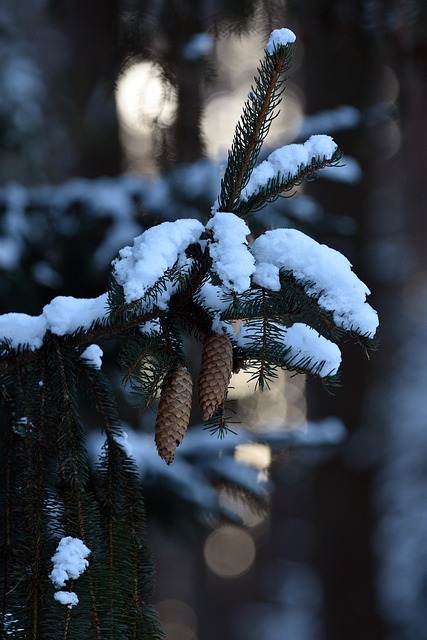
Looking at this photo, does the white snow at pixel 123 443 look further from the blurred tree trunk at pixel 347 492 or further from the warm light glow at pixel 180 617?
the warm light glow at pixel 180 617

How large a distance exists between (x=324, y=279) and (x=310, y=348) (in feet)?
0.45

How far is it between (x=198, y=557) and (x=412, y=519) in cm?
885

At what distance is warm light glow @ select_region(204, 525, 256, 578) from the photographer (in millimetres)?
13500

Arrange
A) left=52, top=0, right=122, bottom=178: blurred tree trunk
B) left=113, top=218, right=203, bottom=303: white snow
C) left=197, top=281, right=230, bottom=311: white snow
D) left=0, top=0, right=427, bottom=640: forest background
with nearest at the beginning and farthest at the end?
left=113, top=218, right=203, bottom=303: white snow, left=197, top=281, right=230, bottom=311: white snow, left=0, top=0, right=427, bottom=640: forest background, left=52, top=0, right=122, bottom=178: blurred tree trunk

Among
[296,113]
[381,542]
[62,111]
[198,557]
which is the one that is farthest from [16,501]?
[198,557]

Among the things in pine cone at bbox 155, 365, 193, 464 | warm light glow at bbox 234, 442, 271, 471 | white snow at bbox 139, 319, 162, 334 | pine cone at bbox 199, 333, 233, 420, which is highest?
warm light glow at bbox 234, 442, 271, 471

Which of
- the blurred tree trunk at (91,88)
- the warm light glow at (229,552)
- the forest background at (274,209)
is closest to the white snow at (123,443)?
the forest background at (274,209)

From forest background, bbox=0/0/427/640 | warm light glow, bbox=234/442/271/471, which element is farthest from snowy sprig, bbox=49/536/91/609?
warm light glow, bbox=234/442/271/471

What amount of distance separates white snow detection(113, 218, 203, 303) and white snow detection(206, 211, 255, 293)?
4cm

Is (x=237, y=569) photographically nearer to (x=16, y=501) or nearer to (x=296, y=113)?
(x=296, y=113)

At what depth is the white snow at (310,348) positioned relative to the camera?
0.94 m

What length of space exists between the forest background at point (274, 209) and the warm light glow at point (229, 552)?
0.16 meters

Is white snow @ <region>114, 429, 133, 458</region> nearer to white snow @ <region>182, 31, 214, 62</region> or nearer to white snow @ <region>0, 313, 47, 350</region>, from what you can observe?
white snow @ <region>0, 313, 47, 350</region>

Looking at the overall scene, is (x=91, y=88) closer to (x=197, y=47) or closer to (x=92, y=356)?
(x=197, y=47)
